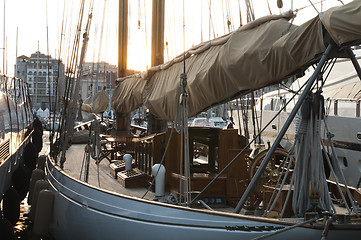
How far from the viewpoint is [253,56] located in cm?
567

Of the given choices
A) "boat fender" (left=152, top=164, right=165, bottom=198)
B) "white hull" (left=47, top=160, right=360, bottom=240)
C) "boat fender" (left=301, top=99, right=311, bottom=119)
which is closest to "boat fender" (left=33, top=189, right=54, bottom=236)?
"white hull" (left=47, top=160, right=360, bottom=240)

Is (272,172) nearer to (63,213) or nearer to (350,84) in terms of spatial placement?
(63,213)

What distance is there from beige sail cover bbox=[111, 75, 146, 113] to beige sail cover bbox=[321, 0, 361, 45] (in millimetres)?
6455

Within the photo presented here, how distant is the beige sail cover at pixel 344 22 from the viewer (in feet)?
14.6

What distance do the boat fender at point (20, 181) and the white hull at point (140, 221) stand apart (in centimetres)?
501

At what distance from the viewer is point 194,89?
22.8 feet

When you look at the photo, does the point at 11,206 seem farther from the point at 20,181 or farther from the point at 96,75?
the point at 96,75

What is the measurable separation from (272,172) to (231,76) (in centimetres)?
207

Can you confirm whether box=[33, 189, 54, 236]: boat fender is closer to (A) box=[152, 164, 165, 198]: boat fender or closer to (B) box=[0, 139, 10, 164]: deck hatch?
(B) box=[0, 139, 10, 164]: deck hatch

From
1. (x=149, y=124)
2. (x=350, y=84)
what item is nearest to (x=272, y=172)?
(x=149, y=124)

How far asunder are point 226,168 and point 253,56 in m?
1.41

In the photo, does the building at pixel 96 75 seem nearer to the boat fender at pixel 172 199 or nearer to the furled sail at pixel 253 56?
the furled sail at pixel 253 56

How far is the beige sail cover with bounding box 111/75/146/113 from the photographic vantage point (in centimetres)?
1118

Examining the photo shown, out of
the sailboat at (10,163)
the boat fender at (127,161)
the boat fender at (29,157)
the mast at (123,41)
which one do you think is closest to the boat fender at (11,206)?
the sailboat at (10,163)
